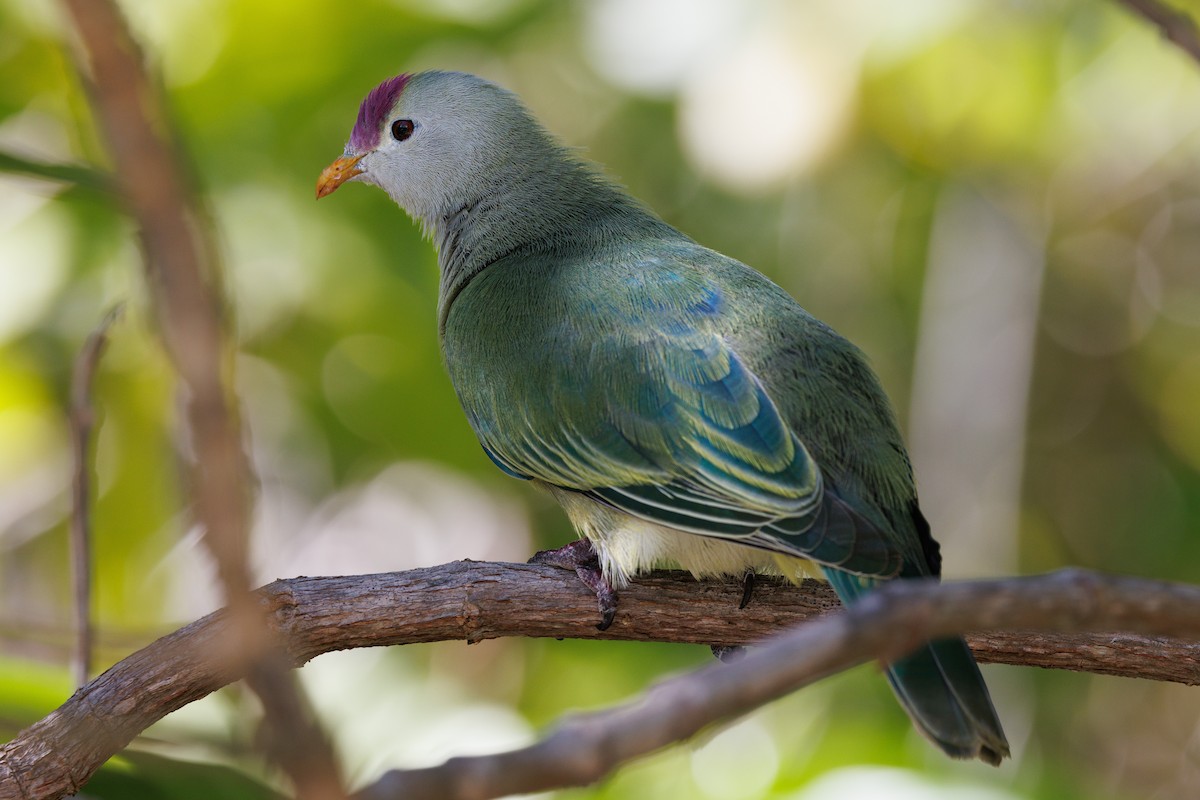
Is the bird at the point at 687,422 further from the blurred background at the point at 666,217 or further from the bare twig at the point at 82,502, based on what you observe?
the blurred background at the point at 666,217

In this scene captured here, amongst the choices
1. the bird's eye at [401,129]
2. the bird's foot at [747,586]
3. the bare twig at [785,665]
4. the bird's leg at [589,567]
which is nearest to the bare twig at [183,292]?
the bare twig at [785,665]

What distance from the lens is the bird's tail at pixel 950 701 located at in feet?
6.89

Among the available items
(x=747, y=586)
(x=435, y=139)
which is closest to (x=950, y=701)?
(x=747, y=586)

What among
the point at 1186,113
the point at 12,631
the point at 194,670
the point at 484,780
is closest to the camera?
the point at 484,780

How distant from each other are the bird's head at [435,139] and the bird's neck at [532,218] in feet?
0.17

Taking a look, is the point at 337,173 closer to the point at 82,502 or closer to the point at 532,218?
the point at 532,218

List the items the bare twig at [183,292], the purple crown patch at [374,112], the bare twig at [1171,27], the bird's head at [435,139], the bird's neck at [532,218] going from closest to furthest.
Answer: the bare twig at [183,292], the bare twig at [1171,27], the bird's neck at [532,218], the bird's head at [435,139], the purple crown patch at [374,112]

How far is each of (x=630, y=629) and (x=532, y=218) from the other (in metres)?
1.23

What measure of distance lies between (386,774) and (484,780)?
88 mm

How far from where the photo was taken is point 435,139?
3441 millimetres

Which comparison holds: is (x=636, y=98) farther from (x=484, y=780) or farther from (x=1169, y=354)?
(x=484, y=780)

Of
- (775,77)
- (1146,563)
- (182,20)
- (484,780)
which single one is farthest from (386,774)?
(1146,563)

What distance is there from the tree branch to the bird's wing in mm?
254

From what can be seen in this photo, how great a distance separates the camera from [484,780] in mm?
Result: 951
